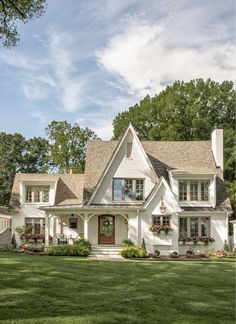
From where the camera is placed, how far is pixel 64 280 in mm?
13422

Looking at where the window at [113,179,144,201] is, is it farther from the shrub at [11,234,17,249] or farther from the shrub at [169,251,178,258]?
the shrub at [11,234,17,249]

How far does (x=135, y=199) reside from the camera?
29578 millimetres

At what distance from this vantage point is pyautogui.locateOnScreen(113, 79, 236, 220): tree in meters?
51.8

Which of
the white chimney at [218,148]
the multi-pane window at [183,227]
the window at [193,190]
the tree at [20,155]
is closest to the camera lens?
the multi-pane window at [183,227]

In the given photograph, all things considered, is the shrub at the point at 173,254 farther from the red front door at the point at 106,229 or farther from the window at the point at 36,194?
the window at the point at 36,194

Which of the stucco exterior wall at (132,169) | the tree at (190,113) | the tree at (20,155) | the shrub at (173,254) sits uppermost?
the tree at (190,113)

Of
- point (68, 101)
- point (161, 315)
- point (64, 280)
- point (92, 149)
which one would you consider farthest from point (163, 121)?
point (161, 315)

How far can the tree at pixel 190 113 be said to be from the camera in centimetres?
5176

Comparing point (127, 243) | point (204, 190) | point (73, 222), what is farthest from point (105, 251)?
point (204, 190)

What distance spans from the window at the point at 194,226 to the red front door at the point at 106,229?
14.9 feet

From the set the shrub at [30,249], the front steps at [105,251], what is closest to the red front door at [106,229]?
the front steps at [105,251]

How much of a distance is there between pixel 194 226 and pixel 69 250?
887 cm

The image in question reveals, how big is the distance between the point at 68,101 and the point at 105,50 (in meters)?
10.9

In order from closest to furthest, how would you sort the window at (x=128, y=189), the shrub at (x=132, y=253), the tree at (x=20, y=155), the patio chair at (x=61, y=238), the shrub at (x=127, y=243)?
the shrub at (x=132, y=253) → the shrub at (x=127, y=243) → the patio chair at (x=61, y=238) → the window at (x=128, y=189) → the tree at (x=20, y=155)
